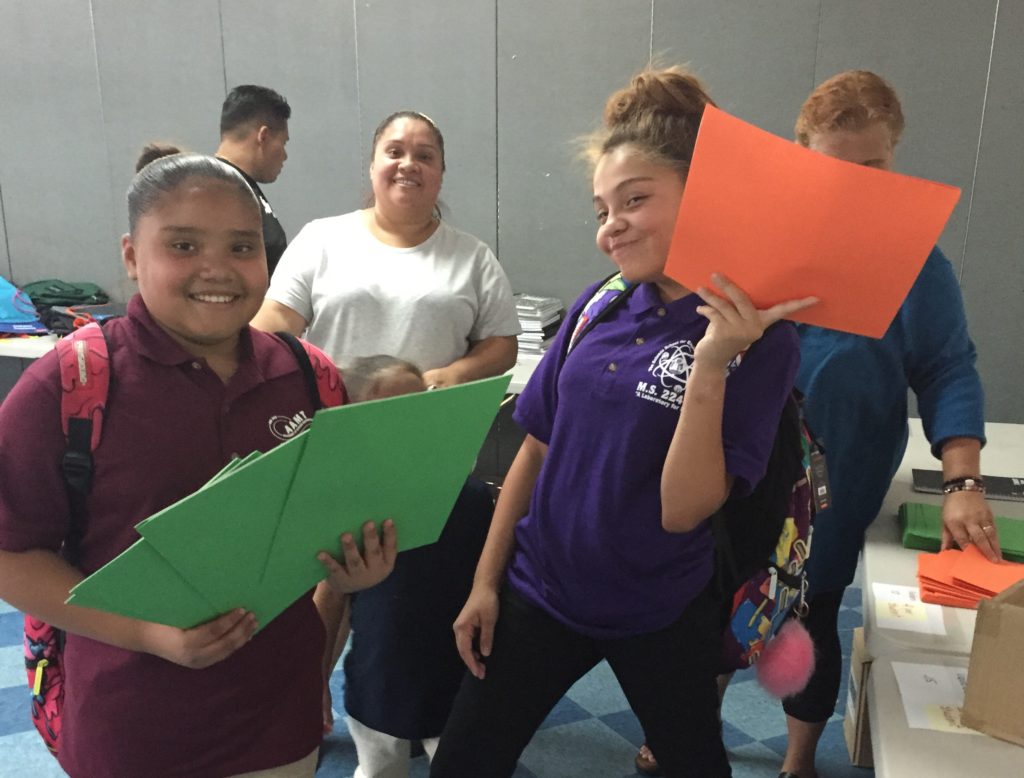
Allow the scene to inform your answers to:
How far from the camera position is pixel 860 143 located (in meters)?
1.47

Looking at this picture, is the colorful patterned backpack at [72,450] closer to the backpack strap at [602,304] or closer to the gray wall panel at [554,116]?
the backpack strap at [602,304]

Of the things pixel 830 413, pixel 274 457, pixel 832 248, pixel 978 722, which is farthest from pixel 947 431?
pixel 274 457

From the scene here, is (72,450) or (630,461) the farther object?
(630,461)

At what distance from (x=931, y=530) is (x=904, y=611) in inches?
11.0

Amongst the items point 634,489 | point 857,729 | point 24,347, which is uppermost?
point 634,489

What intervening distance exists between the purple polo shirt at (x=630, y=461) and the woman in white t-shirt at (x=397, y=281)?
892mm

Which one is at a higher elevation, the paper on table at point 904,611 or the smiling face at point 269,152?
the smiling face at point 269,152

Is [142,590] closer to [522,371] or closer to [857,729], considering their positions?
[857,729]

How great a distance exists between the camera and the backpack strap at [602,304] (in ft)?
4.00

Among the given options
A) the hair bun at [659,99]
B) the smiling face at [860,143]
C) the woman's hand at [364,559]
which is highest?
the hair bun at [659,99]

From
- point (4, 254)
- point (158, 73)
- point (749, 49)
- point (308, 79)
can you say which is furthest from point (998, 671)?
point (4, 254)

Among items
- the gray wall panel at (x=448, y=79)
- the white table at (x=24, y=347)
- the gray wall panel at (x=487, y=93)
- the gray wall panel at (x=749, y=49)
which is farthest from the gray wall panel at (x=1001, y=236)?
the white table at (x=24, y=347)

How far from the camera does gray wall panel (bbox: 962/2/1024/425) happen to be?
3.14m

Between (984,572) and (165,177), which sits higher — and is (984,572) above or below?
below
